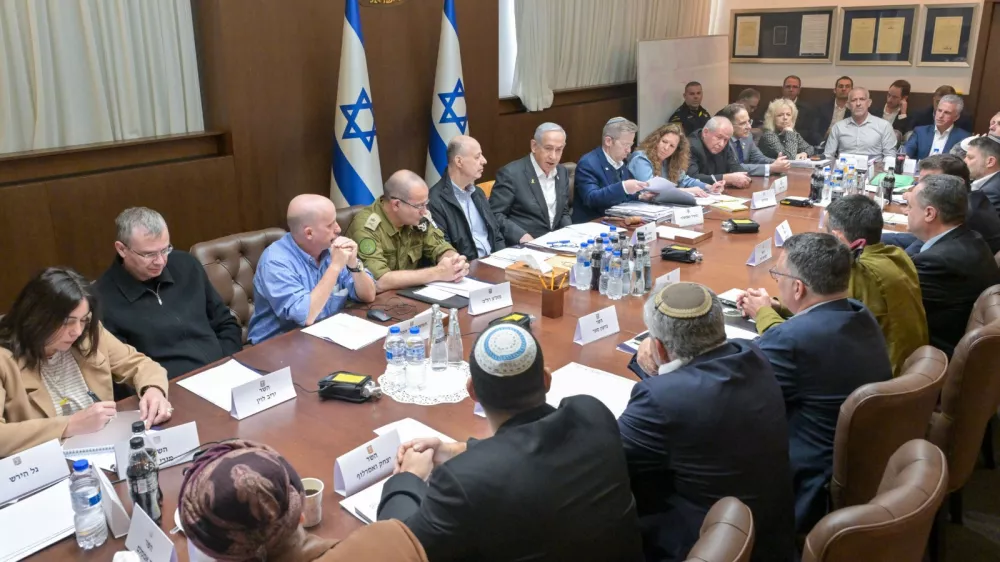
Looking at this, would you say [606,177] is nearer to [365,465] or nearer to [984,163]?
[984,163]

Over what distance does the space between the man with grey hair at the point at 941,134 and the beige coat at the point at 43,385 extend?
631 centimetres

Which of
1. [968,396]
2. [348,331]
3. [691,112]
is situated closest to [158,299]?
[348,331]

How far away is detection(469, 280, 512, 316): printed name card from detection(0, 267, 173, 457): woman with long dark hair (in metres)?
1.14

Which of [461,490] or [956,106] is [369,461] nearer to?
[461,490]

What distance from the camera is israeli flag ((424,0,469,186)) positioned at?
17.1 feet

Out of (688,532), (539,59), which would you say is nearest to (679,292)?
(688,532)

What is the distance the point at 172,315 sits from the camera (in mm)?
2812

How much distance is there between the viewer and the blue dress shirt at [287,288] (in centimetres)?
298

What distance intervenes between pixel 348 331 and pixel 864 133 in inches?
224

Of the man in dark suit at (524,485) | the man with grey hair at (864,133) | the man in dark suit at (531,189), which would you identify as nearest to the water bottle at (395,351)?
the man in dark suit at (524,485)

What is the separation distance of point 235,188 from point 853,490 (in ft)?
12.1

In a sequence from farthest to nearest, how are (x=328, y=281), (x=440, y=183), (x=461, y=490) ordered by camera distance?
(x=440, y=183)
(x=328, y=281)
(x=461, y=490)

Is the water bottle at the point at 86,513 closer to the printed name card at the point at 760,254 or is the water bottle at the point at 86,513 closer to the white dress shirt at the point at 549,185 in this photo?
the printed name card at the point at 760,254

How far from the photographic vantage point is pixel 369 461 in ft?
5.89
